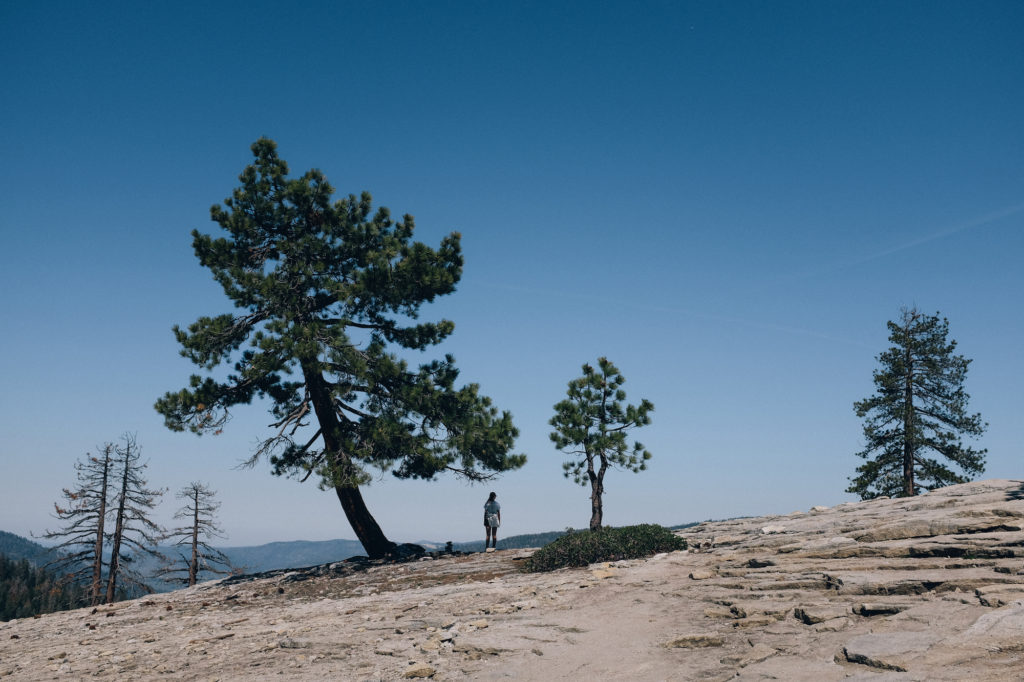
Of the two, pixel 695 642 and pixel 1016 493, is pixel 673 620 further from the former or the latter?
pixel 1016 493

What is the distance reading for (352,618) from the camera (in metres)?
12.6

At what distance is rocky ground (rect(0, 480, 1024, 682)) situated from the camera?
726 centimetres

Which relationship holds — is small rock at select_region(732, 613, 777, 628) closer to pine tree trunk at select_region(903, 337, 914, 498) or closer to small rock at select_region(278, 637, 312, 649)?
small rock at select_region(278, 637, 312, 649)

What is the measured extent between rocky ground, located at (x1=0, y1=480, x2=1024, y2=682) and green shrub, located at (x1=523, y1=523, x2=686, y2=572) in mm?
736

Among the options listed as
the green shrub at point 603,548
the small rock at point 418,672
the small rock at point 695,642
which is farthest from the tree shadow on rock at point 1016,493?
the small rock at point 418,672

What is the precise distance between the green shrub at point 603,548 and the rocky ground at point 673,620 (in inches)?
29.0

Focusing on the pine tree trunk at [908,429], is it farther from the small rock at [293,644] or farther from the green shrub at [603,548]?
the small rock at [293,644]

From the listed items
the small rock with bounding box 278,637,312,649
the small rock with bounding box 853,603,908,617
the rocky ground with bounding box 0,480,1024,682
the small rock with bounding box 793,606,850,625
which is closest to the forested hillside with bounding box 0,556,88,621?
the rocky ground with bounding box 0,480,1024,682

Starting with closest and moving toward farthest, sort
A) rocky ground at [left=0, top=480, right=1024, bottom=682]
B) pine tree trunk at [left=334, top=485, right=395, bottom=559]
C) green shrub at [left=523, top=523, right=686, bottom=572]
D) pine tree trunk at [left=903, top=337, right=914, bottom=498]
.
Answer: rocky ground at [left=0, top=480, right=1024, bottom=682] → green shrub at [left=523, top=523, right=686, bottom=572] → pine tree trunk at [left=334, top=485, right=395, bottom=559] → pine tree trunk at [left=903, top=337, right=914, bottom=498]

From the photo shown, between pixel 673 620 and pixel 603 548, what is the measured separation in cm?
631

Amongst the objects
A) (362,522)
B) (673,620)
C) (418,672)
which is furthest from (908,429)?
(418,672)

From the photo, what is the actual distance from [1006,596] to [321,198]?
2083 centimetres

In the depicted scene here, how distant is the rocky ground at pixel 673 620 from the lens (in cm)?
726

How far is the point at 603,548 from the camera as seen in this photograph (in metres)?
16.2
